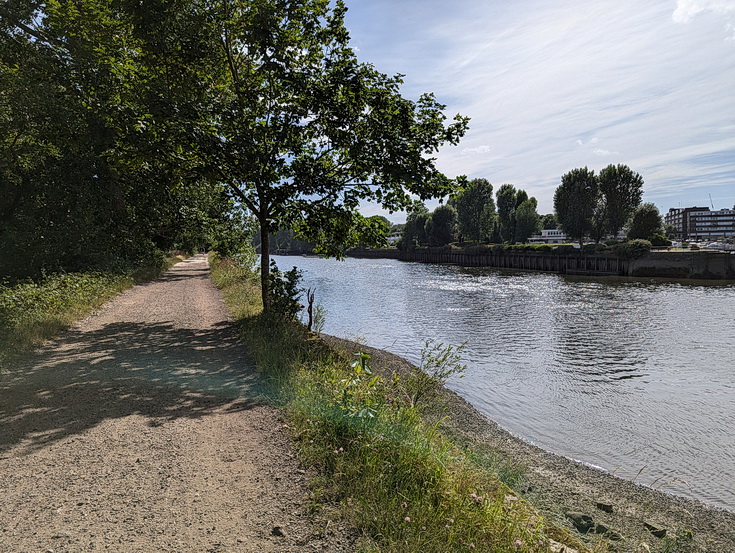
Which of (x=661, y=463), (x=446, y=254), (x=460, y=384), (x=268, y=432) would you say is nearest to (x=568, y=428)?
(x=661, y=463)

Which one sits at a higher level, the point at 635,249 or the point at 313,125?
the point at 313,125

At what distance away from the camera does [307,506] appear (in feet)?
13.7

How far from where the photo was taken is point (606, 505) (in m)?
6.92

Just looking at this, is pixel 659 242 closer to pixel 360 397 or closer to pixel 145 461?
pixel 360 397

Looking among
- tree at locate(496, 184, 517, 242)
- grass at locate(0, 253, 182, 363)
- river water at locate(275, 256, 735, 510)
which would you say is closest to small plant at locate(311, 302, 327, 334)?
river water at locate(275, 256, 735, 510)

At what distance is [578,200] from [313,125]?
78606 mm

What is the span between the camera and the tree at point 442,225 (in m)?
115

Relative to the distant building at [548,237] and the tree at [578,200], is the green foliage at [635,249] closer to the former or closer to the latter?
the tree at [578,200]

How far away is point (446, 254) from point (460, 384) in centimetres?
9061

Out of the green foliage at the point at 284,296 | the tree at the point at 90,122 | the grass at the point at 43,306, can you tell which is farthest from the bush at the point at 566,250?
the grass at the point at 43,306

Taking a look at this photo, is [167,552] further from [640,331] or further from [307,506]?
A: [640,331]

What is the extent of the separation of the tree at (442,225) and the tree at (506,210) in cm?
1482

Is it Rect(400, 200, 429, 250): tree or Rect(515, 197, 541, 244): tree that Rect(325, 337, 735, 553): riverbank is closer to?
Rect(515, 197, 541, 244): tree

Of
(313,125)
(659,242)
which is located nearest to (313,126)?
(313,125)
